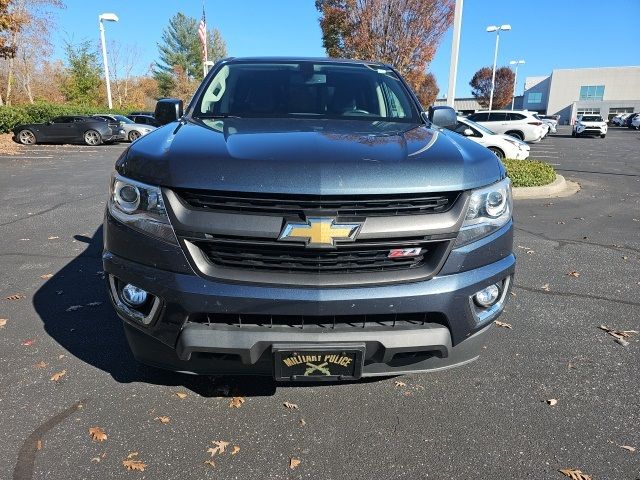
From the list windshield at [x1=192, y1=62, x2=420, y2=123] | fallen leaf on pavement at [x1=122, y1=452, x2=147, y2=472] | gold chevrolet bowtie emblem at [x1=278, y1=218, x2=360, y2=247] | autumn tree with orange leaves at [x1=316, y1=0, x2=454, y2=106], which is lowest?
fallen leaf on pavement at [x1=122, y1=452, x2=147, y2=472]

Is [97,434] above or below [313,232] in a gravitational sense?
below

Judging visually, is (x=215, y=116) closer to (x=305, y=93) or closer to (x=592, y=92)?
(x=305, y=93)

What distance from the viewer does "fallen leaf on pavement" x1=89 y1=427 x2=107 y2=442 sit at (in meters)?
2.32

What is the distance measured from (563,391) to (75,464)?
8.78 ft

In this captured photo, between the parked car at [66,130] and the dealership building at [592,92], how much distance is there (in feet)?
214

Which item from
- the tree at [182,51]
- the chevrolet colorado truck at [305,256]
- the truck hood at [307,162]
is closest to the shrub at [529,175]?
the truck hood at [307,162]

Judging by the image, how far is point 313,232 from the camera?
1987mm

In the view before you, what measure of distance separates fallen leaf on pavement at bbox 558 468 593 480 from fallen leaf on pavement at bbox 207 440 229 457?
161 cm

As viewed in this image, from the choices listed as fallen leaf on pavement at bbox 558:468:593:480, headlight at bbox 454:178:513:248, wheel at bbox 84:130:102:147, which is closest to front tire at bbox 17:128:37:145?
wheel at bbox 84:130:102:147

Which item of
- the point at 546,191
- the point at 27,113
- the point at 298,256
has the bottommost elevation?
the point at 546,191

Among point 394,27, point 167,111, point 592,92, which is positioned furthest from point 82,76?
point 592,92

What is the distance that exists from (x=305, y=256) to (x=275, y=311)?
27 centimetres

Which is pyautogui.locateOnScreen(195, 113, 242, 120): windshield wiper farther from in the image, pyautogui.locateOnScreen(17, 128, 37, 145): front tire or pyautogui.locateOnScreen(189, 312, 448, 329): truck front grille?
pyautogui.locateOnScreen(17, 128, 37, 145): front tire

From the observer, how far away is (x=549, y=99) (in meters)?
81.9
